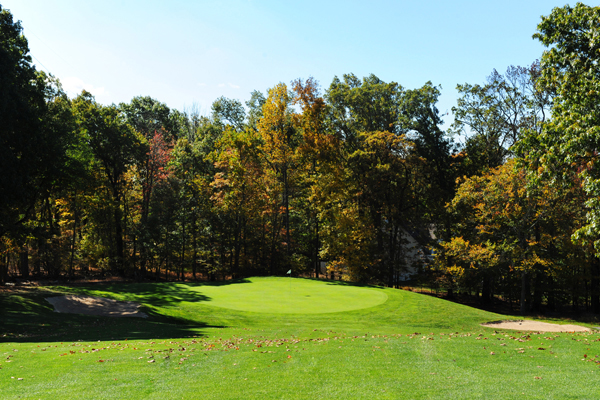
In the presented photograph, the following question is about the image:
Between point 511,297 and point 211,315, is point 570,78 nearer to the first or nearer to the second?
point 211,315

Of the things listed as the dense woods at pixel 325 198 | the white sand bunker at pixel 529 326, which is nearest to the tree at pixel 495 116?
the dense woods at pixel 325 198

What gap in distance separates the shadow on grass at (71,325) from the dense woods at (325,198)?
7.16 m

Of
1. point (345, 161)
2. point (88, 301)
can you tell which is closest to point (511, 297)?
point (345, 161)

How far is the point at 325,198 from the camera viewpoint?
33.4 m

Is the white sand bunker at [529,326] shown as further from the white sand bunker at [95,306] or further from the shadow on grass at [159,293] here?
the white sand bunker at [95,306]

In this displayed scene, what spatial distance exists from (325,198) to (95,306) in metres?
19.8

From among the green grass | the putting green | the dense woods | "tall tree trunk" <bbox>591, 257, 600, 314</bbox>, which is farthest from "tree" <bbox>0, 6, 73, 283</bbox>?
"tall tree trunk" <bbox>591, 257, 600, 314</bbox>

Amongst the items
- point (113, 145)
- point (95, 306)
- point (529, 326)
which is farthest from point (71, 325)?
point (113, 145)

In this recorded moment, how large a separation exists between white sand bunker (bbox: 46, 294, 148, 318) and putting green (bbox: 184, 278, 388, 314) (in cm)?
339

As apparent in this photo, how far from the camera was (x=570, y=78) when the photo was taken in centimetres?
1311

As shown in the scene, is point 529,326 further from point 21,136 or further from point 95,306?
point 21,136

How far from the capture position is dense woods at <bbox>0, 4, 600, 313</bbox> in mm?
26234

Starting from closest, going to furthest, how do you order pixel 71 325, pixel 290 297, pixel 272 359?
pixel 272 359 < pixel 71 325 < pixel 290 297

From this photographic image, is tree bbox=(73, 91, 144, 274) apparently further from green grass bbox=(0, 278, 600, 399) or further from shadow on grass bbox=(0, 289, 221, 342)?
green grass bbox=(0, 278, 600, 399)
